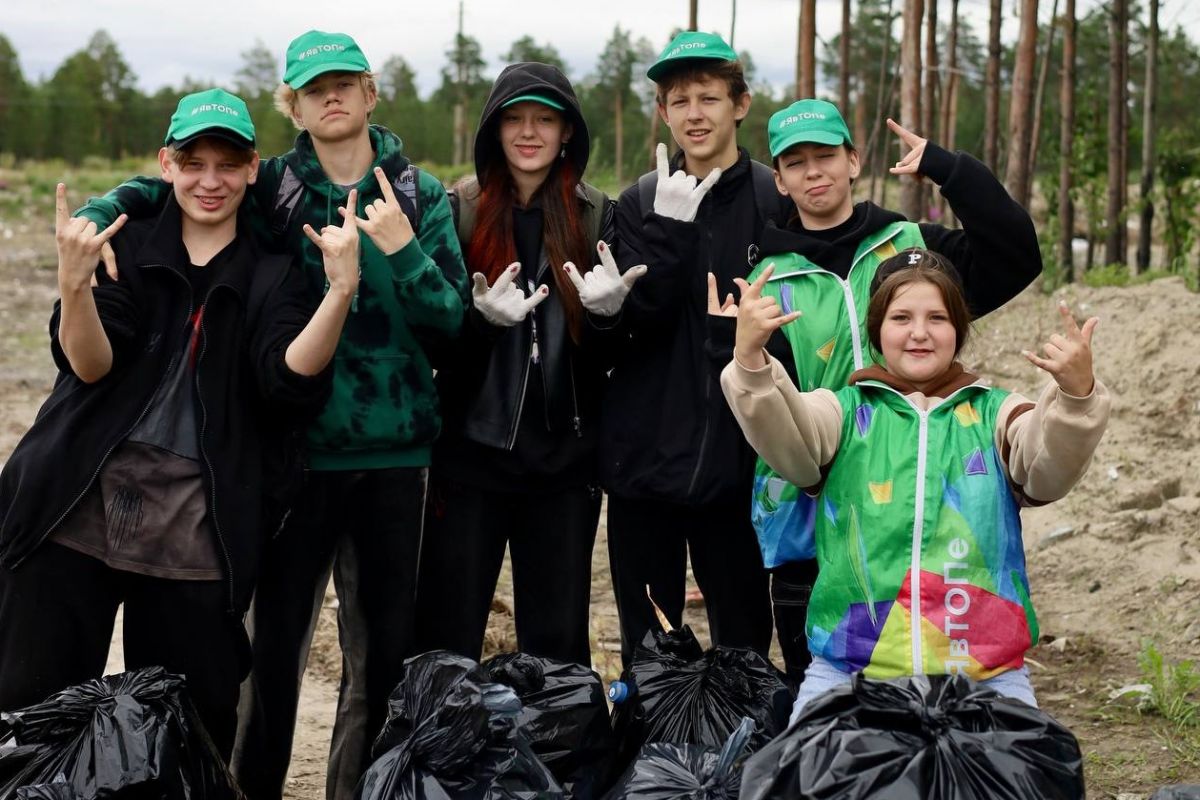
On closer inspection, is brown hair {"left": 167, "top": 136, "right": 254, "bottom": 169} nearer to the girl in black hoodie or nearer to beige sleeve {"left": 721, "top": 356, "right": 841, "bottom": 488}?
the girl in black hoodie

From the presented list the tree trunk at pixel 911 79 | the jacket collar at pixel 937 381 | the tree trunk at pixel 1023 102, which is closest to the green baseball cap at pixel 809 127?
the jacket collar at pixel 937 381

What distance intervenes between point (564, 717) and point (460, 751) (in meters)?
0.45

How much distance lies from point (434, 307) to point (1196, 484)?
17.3 ft

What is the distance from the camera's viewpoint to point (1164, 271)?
11227mm

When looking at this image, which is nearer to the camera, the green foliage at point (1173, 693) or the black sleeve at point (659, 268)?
the black sleeve at point (659, 268)

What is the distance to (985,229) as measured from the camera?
324cm

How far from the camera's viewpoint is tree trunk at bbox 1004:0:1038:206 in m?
11.8

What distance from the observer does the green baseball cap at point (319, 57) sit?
11.1ft

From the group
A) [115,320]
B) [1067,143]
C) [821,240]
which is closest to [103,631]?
[115,320]

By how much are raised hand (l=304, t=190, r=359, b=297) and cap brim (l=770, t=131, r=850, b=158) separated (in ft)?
A: 3.84

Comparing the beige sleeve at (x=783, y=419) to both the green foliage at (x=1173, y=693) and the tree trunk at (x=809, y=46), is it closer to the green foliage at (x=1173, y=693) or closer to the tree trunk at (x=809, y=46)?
the green foliage at (x=1173, y=693)

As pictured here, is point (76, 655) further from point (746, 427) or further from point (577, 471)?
point (746, 427)

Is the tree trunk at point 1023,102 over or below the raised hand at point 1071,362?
over

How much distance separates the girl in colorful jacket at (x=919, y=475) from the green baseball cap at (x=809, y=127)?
58cm
